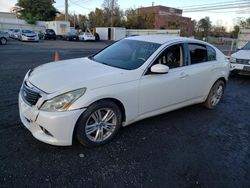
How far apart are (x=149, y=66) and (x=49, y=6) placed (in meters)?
57.7

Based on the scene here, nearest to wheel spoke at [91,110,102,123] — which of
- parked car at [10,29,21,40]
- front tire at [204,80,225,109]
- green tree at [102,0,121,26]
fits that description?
front tire at [204,80,225,109]

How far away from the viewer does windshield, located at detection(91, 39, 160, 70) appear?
12.0 ft

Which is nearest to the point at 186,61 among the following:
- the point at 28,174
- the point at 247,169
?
the point at 247,169

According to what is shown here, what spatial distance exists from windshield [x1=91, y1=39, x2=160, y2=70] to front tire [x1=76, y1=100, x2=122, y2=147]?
771mm

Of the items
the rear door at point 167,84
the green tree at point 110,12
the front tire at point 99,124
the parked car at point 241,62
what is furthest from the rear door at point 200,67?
the green tree at point 110,12

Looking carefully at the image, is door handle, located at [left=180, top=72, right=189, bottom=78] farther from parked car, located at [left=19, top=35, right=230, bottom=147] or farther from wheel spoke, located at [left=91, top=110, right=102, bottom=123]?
wheel spoke, located at [left=91, top=110, right=102, bottom=123]

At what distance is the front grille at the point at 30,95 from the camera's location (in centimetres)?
290

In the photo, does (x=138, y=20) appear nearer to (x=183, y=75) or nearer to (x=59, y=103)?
(x=183, y=75)

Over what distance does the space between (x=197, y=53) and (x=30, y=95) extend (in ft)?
10.9

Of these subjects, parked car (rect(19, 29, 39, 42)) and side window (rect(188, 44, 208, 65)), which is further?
parked car (rect(19, 29, 39, 42))

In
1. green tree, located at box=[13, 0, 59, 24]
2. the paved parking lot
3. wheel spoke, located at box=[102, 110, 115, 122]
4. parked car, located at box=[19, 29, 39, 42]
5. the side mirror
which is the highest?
green tree, located at box=[13, 0, 59, 24]

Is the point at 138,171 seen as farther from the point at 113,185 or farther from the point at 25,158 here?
the point at 25,158

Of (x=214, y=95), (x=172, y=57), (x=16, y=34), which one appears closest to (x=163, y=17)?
(x=16, y=34)

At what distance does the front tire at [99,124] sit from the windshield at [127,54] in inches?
30.4
